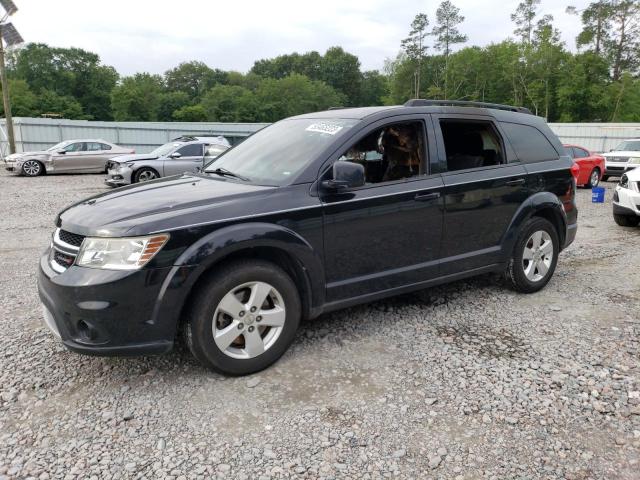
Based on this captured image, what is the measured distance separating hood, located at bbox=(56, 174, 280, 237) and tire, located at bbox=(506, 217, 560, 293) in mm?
2712

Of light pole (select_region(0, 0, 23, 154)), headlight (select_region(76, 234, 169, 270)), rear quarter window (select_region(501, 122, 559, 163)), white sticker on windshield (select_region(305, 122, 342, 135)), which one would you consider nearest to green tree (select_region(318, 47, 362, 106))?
light pole (select_region(0, 0, 23, 154))

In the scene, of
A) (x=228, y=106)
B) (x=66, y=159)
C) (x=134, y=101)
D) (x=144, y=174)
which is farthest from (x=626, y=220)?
(x=228, y=106)

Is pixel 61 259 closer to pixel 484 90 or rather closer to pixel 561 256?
pixel 561 256

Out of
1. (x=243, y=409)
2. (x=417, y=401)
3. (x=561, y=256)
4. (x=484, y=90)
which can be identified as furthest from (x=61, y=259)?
(x=484, y=90)

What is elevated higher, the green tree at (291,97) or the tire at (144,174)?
the green tree at (291,97)

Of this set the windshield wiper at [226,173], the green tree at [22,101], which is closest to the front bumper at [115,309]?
the windshield wiper at [226,173]

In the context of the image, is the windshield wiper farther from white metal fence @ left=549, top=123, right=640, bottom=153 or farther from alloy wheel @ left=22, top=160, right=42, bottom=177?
white metal fence @ left=549, top=123, right=640, bottom=153

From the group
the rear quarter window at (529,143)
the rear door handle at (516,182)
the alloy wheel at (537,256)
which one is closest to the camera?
the rear door handle at (516,182)

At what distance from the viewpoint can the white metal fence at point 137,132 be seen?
2662 centimetres

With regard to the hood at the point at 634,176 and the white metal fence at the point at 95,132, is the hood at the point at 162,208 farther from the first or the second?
the white metal fence at the point at 95,132

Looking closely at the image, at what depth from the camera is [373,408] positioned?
307cm

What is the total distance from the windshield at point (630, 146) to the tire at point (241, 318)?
20058mm

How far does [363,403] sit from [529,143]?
332 cm

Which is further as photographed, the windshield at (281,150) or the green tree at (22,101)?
the green tree at (22,101)
